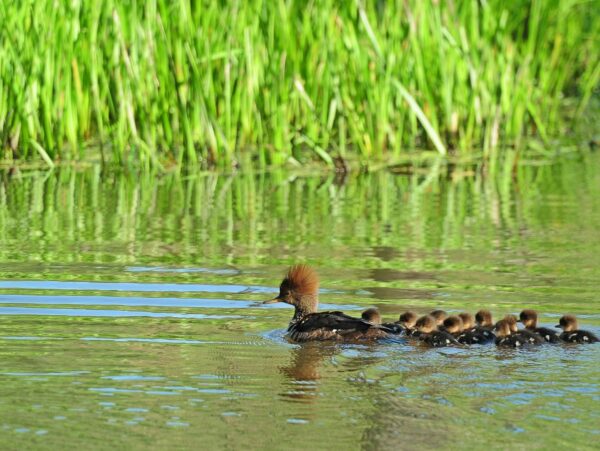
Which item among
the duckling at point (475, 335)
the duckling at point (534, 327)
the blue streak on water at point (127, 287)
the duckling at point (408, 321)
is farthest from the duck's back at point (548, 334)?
the blue streak on water at point (127, 287)

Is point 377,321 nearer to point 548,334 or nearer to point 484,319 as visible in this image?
point 484,319

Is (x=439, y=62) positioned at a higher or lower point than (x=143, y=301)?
higher

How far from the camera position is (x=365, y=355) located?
7.07 m

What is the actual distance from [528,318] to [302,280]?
133cm

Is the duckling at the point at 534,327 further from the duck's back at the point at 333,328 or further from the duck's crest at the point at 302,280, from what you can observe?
the duck's crest at the point at 302,280

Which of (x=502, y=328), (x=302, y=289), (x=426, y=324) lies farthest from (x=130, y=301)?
(x=502, y=328)

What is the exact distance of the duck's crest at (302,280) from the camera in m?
8.02

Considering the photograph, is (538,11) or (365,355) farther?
(538,11)

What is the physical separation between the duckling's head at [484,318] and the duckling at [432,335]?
1.14 feet

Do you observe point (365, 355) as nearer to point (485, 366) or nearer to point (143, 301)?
point (485, 366)

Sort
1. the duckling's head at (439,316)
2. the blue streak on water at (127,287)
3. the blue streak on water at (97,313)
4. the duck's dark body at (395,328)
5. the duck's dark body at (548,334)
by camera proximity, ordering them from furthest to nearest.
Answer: the blue streak on water at (127,287)
the blue streak on water at (97,313)
the duckling's head at (439,316)
the duck's dark body at (395,328)
the duck's dark body at (548,334)

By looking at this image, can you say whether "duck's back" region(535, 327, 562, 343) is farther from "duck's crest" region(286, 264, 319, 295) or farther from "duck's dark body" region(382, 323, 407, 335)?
"duck's crest" region(286, 264, 319, 295)

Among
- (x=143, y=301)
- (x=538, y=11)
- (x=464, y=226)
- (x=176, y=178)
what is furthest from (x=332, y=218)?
(x=538, y=11)

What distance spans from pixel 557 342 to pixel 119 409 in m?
2.48
